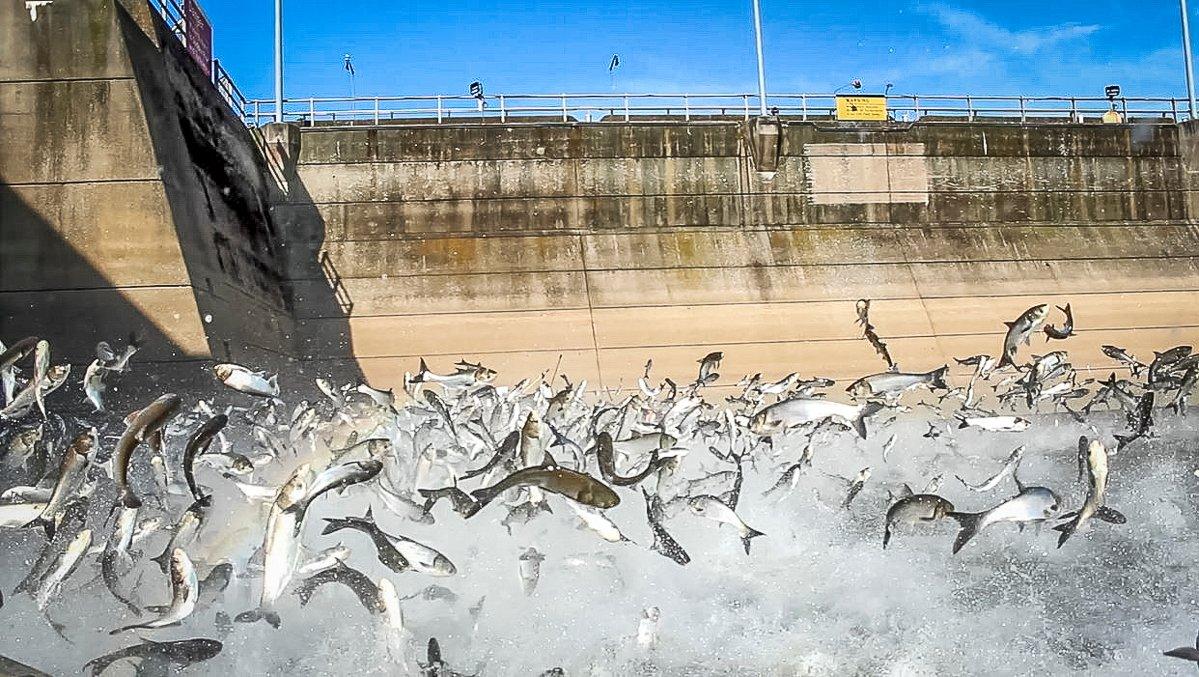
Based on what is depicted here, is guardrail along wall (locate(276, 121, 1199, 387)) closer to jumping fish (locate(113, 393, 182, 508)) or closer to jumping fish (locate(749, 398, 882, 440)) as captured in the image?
jumping fish (locate(749, 398, 882, 440))

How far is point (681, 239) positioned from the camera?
24578 millimetres

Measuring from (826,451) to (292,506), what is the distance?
31.4ft

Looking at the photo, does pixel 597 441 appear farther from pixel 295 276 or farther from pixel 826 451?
pixel 295 276

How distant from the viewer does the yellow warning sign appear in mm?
26141

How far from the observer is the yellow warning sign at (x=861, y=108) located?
85.8ft

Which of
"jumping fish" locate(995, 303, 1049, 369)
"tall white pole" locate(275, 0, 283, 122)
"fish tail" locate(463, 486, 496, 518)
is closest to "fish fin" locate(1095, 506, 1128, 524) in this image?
"fish tail" locate(463, 486, 496, 518)

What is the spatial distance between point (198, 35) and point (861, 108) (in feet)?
50.4

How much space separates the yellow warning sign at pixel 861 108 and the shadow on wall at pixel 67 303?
1682 cm

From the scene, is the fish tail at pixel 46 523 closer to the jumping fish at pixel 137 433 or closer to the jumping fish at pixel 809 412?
the jumping fish at pixel 137 433

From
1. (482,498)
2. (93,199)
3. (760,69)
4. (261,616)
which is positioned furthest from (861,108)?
(261,616)

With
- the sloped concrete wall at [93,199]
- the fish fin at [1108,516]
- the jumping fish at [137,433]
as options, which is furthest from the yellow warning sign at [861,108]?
the jumping fish at [137,433]

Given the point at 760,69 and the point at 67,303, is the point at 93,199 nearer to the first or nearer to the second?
the point at 67,303

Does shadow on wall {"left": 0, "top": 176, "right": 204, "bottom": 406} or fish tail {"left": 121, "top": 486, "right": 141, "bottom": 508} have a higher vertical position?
shadow on wall {"left": 0, "top": 176, "right": 204, "bottom": 406}

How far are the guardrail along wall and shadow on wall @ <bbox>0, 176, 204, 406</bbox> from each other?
22.5 feet
